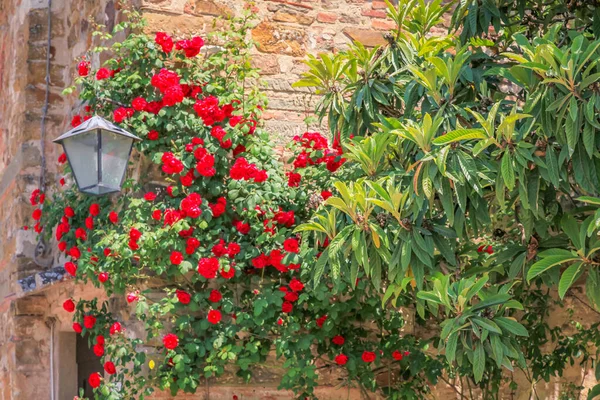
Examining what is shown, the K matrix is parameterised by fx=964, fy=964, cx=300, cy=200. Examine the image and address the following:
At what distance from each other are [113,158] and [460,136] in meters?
1.83

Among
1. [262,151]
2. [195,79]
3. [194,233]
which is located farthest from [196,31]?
[194,233]

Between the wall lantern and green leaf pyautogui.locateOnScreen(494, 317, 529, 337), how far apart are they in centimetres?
192

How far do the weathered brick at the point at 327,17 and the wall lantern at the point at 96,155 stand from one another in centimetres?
168

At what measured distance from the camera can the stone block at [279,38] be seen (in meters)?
5.58

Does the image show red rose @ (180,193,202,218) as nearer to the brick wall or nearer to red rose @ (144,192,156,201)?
red rose @ (144,192,156,201)

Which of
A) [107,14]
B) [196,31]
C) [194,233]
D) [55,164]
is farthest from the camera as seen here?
[55,164]

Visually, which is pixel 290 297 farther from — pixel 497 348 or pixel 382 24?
pixel 382 24

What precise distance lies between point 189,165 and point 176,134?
0.74 ft

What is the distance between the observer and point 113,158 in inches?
177

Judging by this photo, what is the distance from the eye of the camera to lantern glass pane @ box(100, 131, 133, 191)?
14.6 feet

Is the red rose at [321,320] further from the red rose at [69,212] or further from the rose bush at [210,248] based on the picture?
the red rose at [69,212]

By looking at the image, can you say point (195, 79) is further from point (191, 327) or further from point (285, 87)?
point (191, 327)

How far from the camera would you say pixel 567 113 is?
10.9 ft

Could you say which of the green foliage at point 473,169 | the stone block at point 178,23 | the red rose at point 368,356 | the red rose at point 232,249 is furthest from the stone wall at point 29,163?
the green foliage at point 473,169
